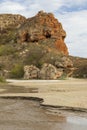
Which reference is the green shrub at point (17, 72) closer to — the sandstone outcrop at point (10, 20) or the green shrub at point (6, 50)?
the green shrub at point (6, 50)

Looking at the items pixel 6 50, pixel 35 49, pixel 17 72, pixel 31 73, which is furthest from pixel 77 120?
pixel 6 50

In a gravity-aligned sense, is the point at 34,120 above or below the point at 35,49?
below

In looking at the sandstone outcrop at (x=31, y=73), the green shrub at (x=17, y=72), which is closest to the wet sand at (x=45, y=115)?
the sandstone outcrop at (x=31, y=73)

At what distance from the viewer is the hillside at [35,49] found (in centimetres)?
8794

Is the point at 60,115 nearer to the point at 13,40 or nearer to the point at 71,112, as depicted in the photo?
the point at 71,112

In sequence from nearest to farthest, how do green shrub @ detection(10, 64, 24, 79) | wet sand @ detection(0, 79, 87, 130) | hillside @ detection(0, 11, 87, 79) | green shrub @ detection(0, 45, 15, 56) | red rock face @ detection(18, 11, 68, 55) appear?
1. wet sand @ detection(0, 79, 87, 130)
2. green shrub @ detection(10, 64, 24, 79)
3. hillside @ detection(0, 11, 87, 79)
4. green shrub @ detection(0, 45, 15, 56)
5. red rock face @ detection(18, 11, 68, 55)

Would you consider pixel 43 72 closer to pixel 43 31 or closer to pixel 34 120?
pixel 43 31

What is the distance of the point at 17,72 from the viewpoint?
3450 inches

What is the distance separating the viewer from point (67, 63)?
291ft

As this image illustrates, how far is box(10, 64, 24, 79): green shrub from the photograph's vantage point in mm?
87375

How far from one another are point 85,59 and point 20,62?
2521 cm

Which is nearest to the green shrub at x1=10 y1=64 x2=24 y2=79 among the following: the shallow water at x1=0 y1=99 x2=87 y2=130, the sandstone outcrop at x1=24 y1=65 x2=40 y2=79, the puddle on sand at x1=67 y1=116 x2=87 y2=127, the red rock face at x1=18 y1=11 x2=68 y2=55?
the sandstone outcrop at x1=24 y1=65 x2=40 y2=79

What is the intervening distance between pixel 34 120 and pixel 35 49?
264 feet

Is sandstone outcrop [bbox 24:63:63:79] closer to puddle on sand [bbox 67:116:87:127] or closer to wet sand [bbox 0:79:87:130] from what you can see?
wet sand [bbox 0:79:87:130]
